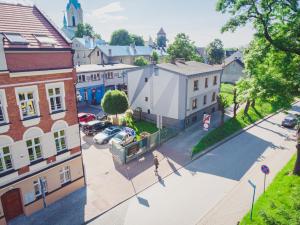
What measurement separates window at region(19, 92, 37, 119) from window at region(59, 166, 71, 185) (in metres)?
4.41

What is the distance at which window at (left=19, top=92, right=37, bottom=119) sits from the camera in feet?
40.3

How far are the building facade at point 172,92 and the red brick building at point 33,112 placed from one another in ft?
43.9

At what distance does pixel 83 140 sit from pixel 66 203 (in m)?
10.3

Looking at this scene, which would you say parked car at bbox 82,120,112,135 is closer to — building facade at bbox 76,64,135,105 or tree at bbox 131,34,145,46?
building facade at bbox 76,64,135,105

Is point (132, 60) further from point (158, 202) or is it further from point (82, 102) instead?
point (158, 202)

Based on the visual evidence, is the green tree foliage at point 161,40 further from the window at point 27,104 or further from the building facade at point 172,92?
the window at point 27,104

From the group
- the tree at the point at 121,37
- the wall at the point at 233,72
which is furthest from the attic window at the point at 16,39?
the tree at the point at 121,37

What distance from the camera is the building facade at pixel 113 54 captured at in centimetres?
5541

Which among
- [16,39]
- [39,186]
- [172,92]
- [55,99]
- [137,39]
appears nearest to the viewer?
[16,39]

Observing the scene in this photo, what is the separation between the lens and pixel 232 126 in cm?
2677

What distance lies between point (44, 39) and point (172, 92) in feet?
51.1

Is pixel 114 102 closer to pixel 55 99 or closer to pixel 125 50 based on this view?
pixel 55 99

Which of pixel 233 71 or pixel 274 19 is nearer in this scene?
pixel 274 19

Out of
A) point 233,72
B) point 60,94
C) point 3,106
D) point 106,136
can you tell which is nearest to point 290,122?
point 106,136
